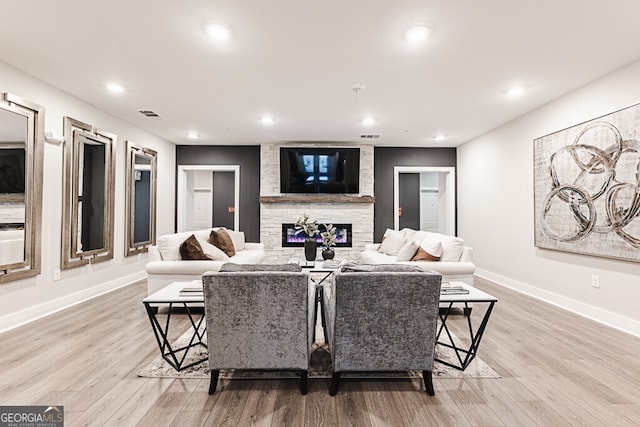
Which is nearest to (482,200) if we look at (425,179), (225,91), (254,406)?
(425,179)

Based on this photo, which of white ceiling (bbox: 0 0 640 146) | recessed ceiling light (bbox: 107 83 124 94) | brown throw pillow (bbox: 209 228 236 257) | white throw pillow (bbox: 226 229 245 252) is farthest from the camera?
white throw pillow (bbox: 226 229 245 252)

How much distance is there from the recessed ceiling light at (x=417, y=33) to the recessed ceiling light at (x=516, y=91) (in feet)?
5.64

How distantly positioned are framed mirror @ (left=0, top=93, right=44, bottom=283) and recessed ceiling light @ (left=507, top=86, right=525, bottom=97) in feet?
17.0

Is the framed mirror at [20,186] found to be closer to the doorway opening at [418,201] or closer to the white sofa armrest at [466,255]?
the white sofa armrest at [466,255]

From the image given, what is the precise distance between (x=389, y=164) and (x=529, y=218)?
3017 mm

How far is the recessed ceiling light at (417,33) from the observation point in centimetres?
256

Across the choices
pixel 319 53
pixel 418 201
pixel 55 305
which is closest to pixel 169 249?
pixel 55 305

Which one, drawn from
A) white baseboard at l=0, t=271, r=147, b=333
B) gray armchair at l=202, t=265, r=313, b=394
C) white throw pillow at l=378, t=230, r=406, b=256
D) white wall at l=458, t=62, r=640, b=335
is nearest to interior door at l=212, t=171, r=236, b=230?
white baseboard at l=0, t=271, r=147, b=333

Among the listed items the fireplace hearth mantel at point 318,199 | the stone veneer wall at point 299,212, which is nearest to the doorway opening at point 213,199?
the stone veneer wall at point 299,212

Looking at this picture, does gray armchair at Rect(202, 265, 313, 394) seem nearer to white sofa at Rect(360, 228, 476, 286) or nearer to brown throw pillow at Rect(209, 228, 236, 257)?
white sofa at Rect(360, 228, 476, 286)

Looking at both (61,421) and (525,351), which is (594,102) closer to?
(525,351)

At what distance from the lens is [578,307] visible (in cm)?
369

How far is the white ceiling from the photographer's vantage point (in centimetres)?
236

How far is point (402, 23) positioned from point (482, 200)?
4.31 meters
